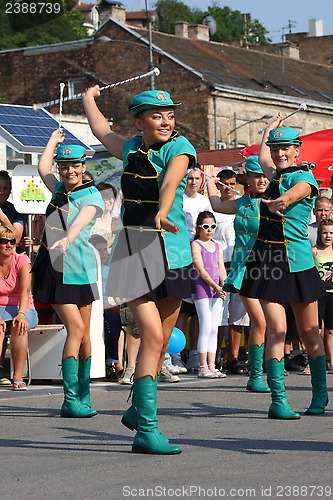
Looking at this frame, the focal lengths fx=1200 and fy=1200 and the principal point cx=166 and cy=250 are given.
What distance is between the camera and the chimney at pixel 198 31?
69.7m

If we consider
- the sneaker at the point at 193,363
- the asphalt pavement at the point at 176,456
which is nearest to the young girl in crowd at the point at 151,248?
the asphalt pavement at the point at 176,456

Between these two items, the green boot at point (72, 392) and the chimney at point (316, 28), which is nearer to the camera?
the green boot at point (72, 392)

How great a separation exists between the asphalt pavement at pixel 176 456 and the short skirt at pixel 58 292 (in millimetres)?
920

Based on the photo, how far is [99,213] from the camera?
9562 mm

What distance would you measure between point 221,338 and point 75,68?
153 feet

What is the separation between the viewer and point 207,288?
1402cm

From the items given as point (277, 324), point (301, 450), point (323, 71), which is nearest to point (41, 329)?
point (277, 324)

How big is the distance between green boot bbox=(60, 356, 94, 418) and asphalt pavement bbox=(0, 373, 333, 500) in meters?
0.12

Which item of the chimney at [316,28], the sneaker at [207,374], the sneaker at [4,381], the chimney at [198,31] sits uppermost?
the chimney at [316,28]

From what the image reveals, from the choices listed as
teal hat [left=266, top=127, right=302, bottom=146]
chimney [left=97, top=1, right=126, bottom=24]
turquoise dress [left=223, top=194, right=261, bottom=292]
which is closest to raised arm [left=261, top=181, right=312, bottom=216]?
teal hat [left=266, top=127, right=302, bottom=146]

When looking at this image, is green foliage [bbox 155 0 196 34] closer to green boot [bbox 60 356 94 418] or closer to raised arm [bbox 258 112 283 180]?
raised arm [bbox 258 112 283 180]

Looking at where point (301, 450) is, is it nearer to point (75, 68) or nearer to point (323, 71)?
point (75, 68)
